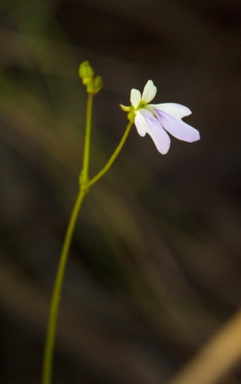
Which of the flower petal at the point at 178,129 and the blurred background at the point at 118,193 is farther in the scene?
the blurred background at the point at 118,193

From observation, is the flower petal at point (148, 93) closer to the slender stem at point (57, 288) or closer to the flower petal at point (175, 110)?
the flower petal at point (175, 110)

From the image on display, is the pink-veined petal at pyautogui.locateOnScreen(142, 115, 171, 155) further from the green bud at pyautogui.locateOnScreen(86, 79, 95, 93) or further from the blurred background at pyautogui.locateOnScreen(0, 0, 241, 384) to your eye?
the blurred background at pyautogui.locateOnScreen(0, 0, 241, 384)

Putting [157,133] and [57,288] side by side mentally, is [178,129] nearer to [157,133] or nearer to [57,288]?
[157,133]

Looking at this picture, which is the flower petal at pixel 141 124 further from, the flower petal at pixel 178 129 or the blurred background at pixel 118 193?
the blurred background at pixel 118 193

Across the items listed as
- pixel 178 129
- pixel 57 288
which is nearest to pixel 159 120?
pixel 178 129

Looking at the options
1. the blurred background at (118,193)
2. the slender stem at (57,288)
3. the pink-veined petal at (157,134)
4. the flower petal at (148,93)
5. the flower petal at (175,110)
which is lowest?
the slender stem at (57,288)

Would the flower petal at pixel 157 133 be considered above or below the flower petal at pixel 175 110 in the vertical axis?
below

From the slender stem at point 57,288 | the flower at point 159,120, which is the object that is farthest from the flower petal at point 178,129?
the slender stem at point 57,288

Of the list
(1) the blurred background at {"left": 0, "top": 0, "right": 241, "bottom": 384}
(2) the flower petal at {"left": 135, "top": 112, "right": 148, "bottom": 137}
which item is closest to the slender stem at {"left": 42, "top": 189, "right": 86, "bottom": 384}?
(2) the flower petal at {"left": 135, "top": 112, "right": 148, "bottom": 137}
